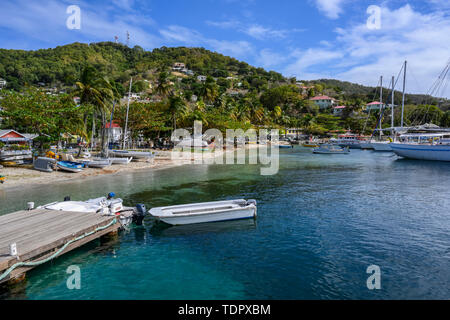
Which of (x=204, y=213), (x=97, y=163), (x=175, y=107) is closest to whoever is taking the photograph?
(x=204, y=213)

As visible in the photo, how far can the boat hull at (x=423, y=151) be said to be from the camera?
47.8m

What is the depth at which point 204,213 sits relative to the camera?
52.3 ft

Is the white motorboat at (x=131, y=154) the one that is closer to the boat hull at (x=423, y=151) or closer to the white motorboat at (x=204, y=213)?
the white motorboat at (x=204, y=213)

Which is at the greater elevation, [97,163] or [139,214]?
[97,163]

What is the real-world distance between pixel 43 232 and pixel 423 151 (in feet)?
192

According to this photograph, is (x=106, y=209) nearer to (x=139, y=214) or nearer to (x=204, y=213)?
(x=139, y=214)

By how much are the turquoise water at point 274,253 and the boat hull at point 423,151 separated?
3134cm

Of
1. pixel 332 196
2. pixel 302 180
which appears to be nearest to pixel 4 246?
pixel 332 196

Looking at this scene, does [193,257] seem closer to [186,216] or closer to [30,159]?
[186,216]

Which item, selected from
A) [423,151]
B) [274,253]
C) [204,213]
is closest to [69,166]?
[204,213]

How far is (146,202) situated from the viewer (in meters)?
20.4

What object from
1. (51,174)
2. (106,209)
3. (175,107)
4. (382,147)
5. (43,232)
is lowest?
(43,232)
